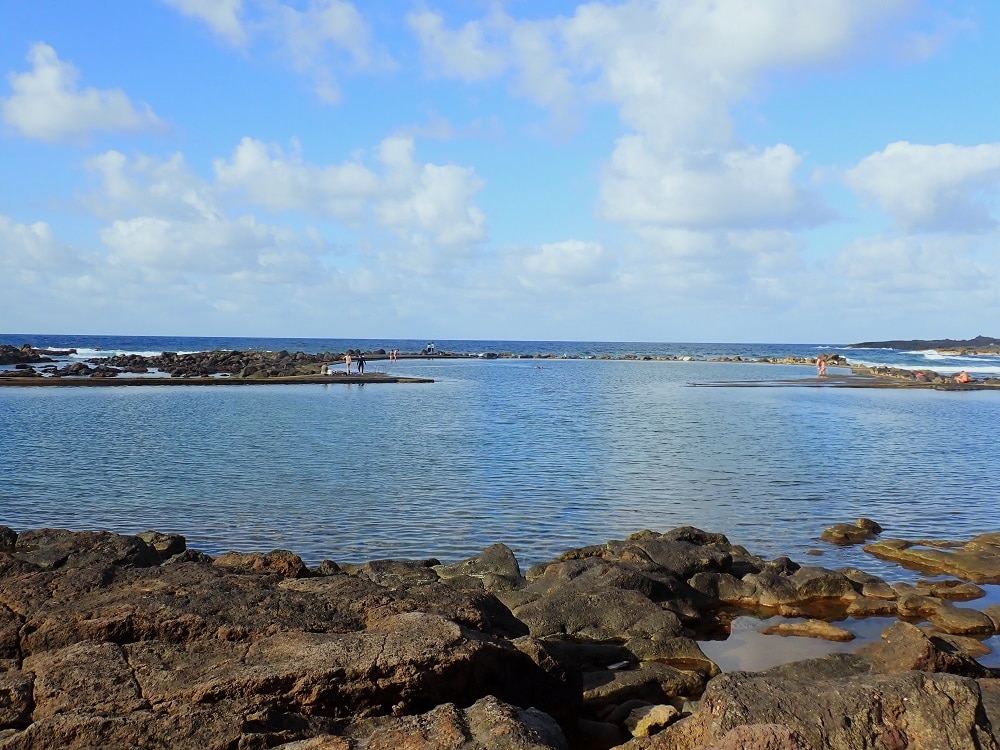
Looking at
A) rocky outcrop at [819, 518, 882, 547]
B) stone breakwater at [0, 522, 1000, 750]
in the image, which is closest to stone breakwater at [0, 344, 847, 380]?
rocky outcrop at [819, 518, 882, 547]

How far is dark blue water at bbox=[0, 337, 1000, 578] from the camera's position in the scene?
54.6 feet

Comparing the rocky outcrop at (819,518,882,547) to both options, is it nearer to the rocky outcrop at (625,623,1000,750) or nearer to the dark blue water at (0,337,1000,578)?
the dark blue water at (0,337,1000,578)

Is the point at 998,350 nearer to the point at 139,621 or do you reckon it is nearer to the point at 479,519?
the point at 479,519

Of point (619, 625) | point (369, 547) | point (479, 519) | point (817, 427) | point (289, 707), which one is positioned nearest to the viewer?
point (289, 707)

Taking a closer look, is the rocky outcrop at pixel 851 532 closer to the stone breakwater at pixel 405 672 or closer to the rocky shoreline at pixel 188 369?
the stone breakwater at pixel 405 672

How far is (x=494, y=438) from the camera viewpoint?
104 feet

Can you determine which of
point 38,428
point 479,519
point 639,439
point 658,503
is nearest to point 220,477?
point 479,519

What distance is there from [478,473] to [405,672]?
1694 cm

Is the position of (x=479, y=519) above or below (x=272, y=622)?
below

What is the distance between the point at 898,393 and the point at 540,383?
89.1 feet

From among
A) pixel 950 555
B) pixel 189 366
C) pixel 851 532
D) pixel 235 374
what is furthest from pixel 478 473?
pixel 189 366

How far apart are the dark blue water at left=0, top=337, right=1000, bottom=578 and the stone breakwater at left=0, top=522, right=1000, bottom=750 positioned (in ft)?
15.6

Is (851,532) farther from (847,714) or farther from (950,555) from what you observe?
(847,714)

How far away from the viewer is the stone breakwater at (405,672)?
19.0ft
